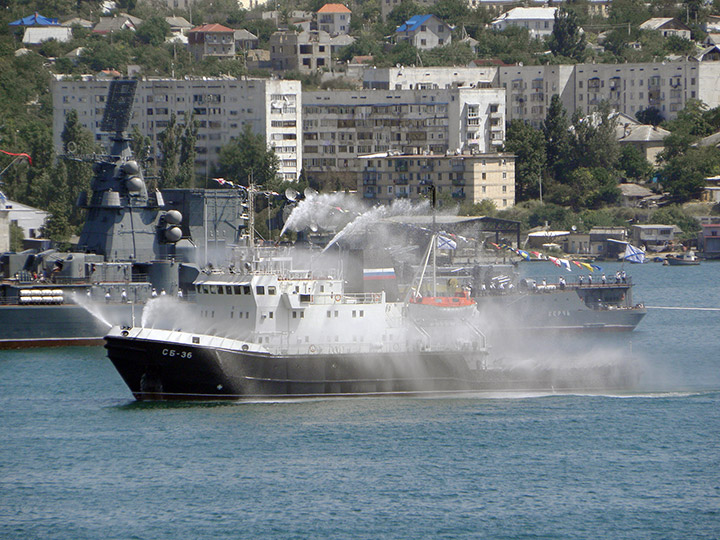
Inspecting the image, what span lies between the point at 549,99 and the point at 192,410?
102 m

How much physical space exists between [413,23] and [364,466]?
140 m

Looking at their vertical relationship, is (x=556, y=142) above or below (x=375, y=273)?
above

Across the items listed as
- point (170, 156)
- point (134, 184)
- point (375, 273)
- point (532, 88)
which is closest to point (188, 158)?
point (170, 156)

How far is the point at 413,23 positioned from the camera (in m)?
173

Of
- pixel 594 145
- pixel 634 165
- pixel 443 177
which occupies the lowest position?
pixel 443 177

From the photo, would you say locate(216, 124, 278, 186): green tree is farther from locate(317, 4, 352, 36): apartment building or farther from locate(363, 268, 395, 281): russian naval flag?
locate(317, 4, 352, 36): apartment building

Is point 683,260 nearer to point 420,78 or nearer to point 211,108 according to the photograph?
point 420,78

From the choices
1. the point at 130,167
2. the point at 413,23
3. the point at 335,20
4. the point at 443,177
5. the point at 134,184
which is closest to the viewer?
the point at 134,184

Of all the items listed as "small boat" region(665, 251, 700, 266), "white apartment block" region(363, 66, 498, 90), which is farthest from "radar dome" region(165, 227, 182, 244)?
"white apartment block" region(363, 66, 498, 90)

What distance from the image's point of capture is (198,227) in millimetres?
78188

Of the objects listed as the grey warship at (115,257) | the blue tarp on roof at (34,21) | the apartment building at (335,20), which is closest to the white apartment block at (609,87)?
the apartment building at (335,20)

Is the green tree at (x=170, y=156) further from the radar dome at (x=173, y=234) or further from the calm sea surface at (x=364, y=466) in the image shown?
the calm sea surface at (x=364, y=466)

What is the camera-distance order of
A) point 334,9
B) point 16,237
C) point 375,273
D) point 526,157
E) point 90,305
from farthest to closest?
point 334,9 → point 526,157 → point 16,237 → point 90,305 → point 375,273

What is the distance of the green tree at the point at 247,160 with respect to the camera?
106 meters
